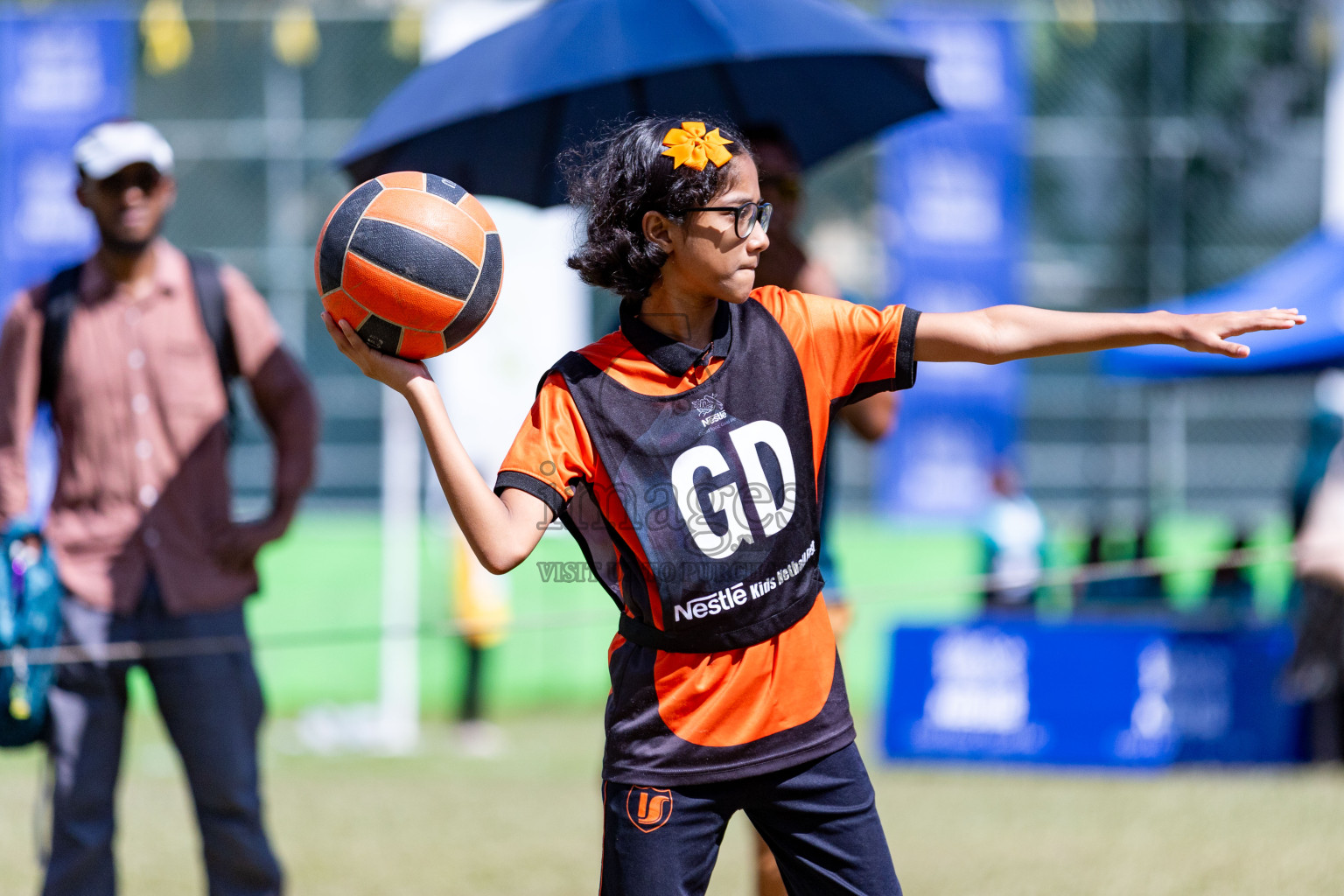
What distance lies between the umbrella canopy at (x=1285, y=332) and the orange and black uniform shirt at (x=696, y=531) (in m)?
7.08

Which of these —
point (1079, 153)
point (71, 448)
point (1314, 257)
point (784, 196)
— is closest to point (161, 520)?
point (71, 448)

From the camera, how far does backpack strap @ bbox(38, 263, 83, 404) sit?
14.7 feet

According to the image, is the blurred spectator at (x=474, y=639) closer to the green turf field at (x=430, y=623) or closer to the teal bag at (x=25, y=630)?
the green turf field at (x=430, y=623)

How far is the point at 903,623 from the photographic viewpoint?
353 inches

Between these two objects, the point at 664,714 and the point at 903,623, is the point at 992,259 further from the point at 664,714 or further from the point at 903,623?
the point at 664,714

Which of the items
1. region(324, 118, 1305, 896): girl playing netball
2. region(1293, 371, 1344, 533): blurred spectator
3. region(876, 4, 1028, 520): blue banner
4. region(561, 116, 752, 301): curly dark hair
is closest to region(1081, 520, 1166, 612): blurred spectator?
region(1293, 371, 1344, 533): blurred spectator

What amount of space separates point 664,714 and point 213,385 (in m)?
2.32

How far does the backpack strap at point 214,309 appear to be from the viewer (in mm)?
4594

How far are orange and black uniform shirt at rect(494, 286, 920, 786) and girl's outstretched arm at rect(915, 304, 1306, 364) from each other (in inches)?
11.5

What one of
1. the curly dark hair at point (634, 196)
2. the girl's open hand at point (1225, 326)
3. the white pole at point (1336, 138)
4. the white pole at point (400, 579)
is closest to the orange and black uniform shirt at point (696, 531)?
the curly dark hair at point (634, 196)

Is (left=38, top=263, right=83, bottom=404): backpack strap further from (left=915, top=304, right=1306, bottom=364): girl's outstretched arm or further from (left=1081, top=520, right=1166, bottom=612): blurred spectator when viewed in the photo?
(left=1081, top=520, right=1166, bottom=612): blurred spectator

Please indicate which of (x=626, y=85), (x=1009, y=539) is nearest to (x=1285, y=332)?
(x=1009, y=539)

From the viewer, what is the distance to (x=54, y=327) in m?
4.48

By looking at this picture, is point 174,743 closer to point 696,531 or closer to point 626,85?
point 696,531
